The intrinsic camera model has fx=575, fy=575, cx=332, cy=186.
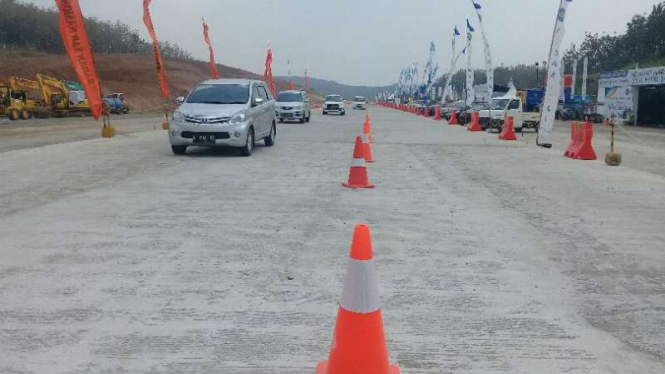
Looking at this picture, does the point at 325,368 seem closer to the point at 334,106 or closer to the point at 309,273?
the point at 309,273

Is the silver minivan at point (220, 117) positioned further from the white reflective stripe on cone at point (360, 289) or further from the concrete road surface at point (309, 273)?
the white reflective stripe on cone at point (360, 289)

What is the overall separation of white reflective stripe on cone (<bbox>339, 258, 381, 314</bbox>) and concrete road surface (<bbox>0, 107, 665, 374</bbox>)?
1.88 ft

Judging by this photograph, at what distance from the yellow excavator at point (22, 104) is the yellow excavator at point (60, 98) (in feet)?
1.58

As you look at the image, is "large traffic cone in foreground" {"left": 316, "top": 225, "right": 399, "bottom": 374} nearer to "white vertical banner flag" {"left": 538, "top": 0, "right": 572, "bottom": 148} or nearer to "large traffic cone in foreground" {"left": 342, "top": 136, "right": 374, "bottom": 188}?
"large traffic cone in foreground" {"left": 342, "top": 136, "right": 374, "bottom": 188}

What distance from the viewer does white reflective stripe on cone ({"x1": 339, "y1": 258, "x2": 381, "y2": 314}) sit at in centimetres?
289

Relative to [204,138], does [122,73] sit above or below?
above

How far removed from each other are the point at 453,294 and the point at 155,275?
2418 millimetres

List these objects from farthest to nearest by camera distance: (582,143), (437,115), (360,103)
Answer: (360,103), (437,115), (582,143)

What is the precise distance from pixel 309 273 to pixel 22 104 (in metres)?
33.9

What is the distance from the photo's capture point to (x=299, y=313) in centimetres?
400

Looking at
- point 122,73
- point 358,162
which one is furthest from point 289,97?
point 122,73

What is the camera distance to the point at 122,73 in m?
75.5

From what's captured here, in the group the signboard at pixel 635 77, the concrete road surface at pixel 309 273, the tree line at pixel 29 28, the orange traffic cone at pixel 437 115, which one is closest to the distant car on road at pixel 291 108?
the orange traffic cone at pixel 437 115

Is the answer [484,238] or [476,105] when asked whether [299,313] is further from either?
[476,105]
